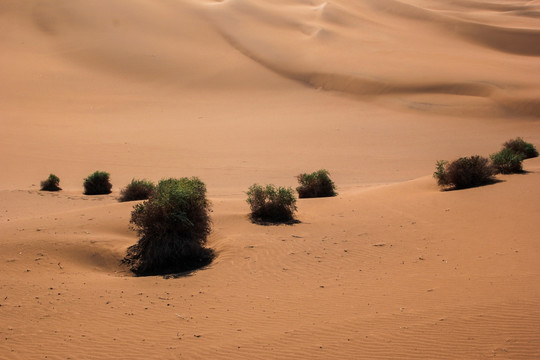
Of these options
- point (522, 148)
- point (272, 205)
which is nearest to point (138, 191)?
point (272, 205)

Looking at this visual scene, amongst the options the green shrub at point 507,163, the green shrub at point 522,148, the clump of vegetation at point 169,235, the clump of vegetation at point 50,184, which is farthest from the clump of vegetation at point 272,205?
the green shrub at point 522,148

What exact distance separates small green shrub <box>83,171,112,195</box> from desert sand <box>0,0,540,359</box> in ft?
3.31

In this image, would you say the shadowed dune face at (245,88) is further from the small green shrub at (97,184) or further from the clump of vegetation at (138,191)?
the clump of vegetation at (138,191)

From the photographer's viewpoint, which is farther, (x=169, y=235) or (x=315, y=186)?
(x=315, y=186)

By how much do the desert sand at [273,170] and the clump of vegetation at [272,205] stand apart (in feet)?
1.16

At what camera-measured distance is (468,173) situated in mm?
13672

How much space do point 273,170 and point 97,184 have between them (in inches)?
295

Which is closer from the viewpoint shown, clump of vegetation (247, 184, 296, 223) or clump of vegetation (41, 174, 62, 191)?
clump of vegetation (247, 184, 296, 223)

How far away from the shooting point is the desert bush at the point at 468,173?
45.0 feet

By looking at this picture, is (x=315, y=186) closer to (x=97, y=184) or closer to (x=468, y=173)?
(x=468, y=173)

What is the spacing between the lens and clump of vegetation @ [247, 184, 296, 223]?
12117mm

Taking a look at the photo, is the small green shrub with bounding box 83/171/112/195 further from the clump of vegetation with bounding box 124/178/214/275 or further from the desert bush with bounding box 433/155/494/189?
the desert bush with bounding box 433/155/494/189

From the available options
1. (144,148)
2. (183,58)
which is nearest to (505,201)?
(144,148)

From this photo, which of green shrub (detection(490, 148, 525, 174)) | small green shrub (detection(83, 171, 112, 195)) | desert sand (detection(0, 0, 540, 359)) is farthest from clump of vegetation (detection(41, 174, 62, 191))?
green shrub (detection(490, 148, 525, 174))
